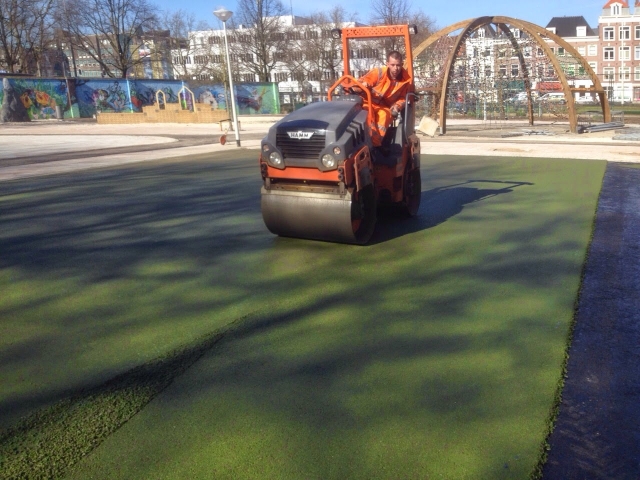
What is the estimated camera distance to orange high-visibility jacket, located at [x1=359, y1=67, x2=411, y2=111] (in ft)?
24.3

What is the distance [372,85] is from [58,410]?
553cm

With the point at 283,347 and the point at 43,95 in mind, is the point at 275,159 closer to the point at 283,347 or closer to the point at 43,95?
the point at 283,347

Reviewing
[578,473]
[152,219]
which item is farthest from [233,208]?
[578,473]

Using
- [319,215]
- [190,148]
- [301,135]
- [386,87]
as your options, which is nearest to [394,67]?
[386,87]

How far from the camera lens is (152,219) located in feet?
28.7

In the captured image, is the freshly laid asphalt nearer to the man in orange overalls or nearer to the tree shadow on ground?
the tree shadow on ground

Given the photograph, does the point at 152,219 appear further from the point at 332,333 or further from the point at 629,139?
the point at 629,139

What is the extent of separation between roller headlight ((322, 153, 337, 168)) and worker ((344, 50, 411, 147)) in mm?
1209

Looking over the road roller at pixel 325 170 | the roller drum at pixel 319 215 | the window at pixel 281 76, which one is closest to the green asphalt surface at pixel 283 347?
the roller drum at pixel 319 215

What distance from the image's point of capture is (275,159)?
645cm

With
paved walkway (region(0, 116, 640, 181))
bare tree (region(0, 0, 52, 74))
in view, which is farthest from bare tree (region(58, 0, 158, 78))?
paved walkway (region(0, 116, 640, 181))

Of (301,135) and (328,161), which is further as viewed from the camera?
(301,135)

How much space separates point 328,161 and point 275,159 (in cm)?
68

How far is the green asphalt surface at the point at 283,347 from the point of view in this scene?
3012 mm
